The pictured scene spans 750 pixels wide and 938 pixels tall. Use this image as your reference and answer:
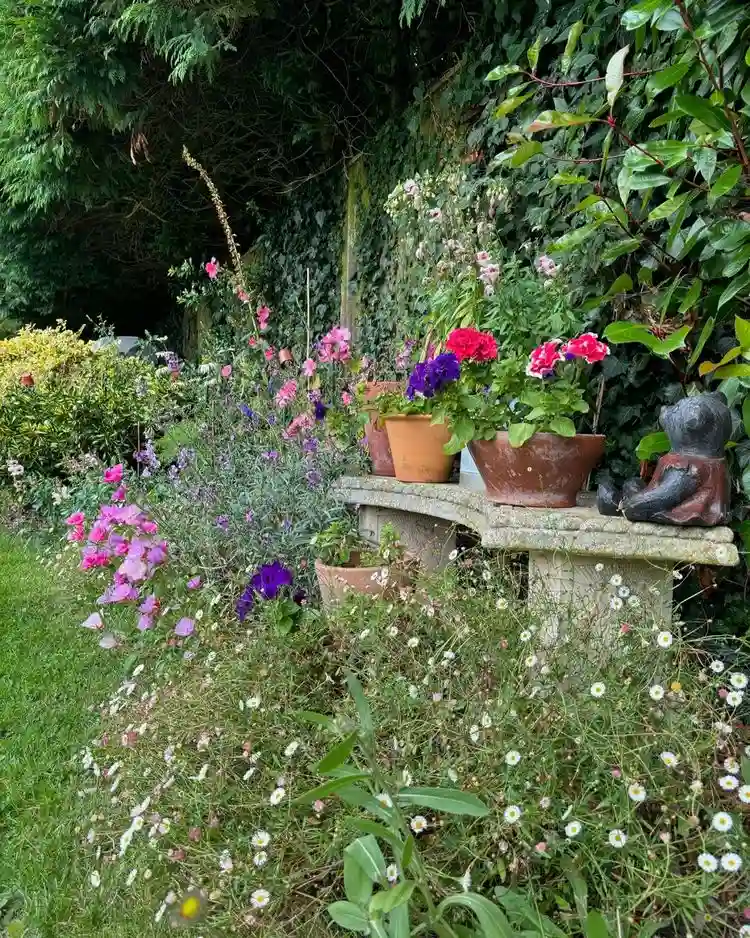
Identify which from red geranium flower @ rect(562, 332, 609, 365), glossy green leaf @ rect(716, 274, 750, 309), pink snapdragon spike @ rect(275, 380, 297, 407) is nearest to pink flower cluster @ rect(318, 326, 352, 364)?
pink snapdragon spike @ rect(275, 380, 297, 407)

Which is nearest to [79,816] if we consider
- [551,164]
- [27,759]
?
[27,759]

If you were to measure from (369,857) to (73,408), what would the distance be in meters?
5.14

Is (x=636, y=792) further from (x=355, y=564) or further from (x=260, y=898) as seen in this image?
(x=355, y=564)

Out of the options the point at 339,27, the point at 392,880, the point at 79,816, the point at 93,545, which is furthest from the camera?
the point at 339,27

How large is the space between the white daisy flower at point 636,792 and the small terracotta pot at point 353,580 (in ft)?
3.72

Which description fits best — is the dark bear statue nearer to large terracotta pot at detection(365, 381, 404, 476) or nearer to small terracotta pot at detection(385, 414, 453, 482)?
small terracotta pot at detection(385, 414, 453, 482)

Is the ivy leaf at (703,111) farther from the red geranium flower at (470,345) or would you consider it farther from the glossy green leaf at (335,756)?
the glossy green leaf at (335,756)

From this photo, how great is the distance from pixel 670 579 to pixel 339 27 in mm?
4209

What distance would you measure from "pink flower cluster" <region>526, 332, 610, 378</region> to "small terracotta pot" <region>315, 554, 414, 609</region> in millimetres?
759

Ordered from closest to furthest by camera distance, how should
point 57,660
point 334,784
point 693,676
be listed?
point 334,784, point 693,676, point 57,660

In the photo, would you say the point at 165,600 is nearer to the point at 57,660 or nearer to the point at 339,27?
the point at 57,660

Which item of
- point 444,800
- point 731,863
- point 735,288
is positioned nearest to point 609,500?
point 735,288

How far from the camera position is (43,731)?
236 centimetres

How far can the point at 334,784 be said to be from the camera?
0.90m
